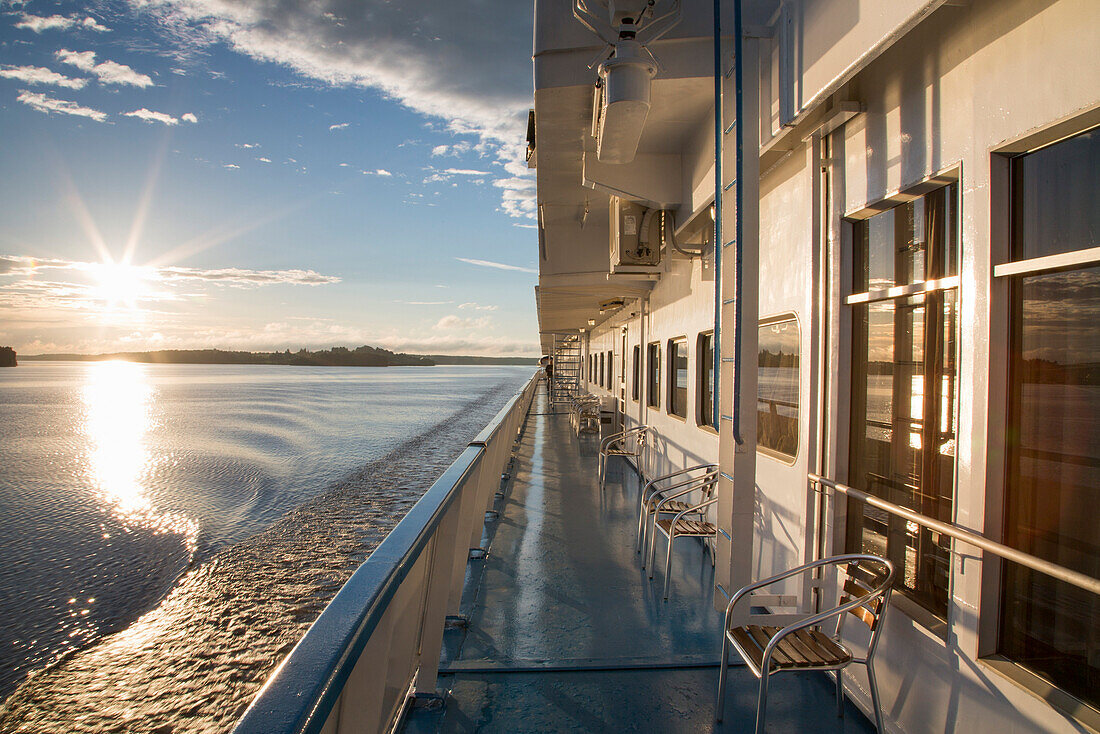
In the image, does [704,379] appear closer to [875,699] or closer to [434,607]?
[875,699]

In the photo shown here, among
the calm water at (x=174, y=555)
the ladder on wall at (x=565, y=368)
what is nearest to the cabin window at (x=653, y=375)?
the calm water at (x=174, y=555)

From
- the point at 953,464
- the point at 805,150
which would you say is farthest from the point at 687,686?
the point at 805,150

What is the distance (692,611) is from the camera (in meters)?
3.46

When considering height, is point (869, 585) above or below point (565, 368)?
below

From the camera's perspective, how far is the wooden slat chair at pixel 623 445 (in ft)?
22.8

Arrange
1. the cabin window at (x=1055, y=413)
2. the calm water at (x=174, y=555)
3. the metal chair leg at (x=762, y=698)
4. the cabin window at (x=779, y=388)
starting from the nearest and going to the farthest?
the cabin window at (x=1055, y=413), the metal chair leg at (x=762, y=698), the cabin window at (x=779, y=388), the calm water at (x=174, y=555)

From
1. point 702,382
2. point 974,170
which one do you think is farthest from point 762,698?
point 702,382

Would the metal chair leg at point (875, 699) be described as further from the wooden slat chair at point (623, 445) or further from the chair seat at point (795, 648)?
the wooden slat chair at point (623, 445)

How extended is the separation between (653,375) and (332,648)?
25.2 ft

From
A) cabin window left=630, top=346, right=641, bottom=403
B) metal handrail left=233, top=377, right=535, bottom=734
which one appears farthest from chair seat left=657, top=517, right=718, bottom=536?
cabin window left=630, top=346, right=641, bottom=403

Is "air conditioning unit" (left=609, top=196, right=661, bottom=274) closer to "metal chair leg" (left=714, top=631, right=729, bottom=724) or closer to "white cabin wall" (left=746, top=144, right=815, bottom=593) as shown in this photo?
"white cabin wall" (left=746, top=144, right=815, bottom=593)

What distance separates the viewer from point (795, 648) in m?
2.17

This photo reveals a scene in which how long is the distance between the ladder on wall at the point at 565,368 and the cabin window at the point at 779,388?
58.8ft

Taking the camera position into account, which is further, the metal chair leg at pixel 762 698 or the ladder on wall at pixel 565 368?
the ladder on wall at pixel 565 368
